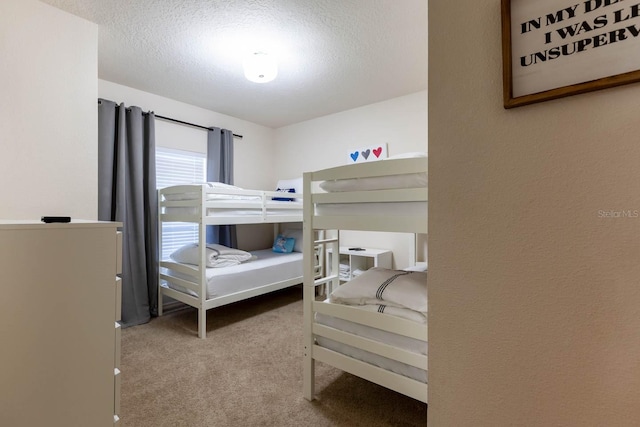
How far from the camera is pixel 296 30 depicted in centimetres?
201

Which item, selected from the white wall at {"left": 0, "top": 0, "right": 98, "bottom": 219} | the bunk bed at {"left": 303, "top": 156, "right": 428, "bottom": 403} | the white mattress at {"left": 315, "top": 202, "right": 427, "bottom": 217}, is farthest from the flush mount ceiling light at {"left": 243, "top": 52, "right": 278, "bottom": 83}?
the white mattress at {"left": 315, "top": 202, "right": 427, "bottom": 217}

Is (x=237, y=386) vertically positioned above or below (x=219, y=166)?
below

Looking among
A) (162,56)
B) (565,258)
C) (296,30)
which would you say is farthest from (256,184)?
(565,258)

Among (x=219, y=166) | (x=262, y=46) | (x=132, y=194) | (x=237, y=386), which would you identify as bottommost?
(x=237, y=386)

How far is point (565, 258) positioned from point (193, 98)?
356cm

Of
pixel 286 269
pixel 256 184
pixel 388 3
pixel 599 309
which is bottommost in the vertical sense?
pixel 286 269

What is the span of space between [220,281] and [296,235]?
5.33 ft

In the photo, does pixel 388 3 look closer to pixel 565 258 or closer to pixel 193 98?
pixel 565 258

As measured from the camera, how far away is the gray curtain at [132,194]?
259 centimetres

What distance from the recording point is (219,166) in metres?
3.57

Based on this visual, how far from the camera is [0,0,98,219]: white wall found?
166cm

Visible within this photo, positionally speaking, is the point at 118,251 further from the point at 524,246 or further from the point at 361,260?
the point at 361,260

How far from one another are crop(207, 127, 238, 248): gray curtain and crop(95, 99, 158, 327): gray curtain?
69cm

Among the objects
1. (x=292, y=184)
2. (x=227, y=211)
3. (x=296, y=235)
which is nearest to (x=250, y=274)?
(x=227, y=211)
